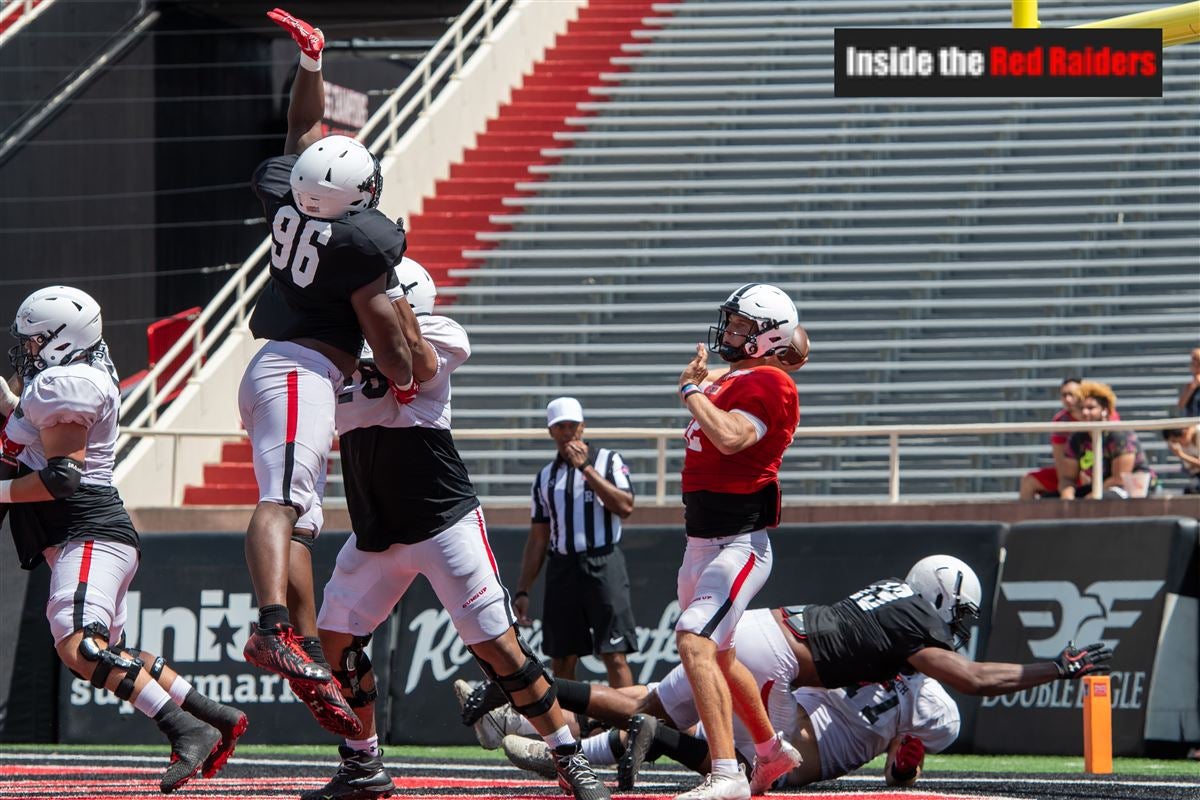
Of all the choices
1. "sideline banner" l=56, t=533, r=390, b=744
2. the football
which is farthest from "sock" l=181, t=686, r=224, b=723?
"sideline banner" l=56, t=533, r=390, b=744

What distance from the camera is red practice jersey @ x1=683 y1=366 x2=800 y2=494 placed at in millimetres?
6570

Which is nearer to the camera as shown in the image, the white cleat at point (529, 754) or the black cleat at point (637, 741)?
the black cleat at point (637, 741)

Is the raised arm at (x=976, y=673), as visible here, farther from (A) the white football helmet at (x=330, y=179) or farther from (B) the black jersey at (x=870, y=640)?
(A) the white football helmet at (x=330, y=179)

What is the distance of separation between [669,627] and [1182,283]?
24.4 feet

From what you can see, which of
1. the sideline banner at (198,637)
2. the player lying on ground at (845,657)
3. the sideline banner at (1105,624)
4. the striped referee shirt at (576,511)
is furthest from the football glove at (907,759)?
the sideline banner at (198,637)

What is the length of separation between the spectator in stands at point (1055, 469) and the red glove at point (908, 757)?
493cm

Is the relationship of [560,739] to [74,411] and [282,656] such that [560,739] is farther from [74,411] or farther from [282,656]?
[74,411]

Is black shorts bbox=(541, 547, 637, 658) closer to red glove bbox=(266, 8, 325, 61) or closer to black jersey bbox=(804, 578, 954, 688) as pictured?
black jersey bbox=(804, 578, 954, 688)

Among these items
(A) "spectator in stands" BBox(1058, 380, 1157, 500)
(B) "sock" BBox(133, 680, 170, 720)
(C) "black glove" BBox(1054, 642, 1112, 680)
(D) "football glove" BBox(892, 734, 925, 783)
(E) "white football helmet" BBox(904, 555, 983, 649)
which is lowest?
(D) "football glove" BBox(892, 734, 925, 783)

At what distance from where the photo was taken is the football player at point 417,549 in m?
6.08

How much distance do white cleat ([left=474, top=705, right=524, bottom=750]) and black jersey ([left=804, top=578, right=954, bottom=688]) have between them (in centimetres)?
126

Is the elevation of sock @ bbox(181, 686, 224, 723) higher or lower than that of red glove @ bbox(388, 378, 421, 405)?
lower

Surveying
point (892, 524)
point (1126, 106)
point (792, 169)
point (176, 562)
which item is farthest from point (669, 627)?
point (1126, 106)

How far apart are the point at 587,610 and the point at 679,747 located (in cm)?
313
